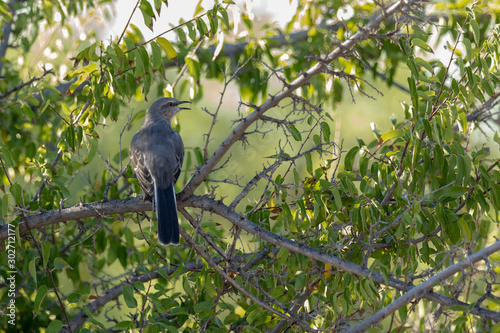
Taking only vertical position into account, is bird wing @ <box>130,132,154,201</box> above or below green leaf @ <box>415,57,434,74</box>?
above

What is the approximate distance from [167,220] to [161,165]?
868mm

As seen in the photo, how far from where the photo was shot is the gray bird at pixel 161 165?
4.05 meters

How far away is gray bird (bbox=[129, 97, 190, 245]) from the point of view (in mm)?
4047

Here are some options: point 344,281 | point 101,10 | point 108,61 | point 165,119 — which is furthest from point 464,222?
point 101,10

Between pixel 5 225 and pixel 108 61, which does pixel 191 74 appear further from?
pixel 5 225

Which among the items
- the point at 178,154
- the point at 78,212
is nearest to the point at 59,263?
the point at 78,212

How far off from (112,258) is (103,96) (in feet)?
5.51

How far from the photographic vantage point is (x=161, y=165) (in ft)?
15.7

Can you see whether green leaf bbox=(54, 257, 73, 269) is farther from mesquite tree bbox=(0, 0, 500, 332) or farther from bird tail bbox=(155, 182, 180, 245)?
bird tail bbox=(155, 182, 180, 245)

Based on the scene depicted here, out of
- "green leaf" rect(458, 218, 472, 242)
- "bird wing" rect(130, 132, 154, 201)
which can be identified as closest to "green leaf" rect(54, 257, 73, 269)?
"bird wing" rect(130, 132, 154, 201)

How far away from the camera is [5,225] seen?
13.3 ft

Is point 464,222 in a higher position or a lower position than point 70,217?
lower

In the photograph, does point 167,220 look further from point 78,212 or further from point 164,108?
point 164,108

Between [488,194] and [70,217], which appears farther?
[70,217]
